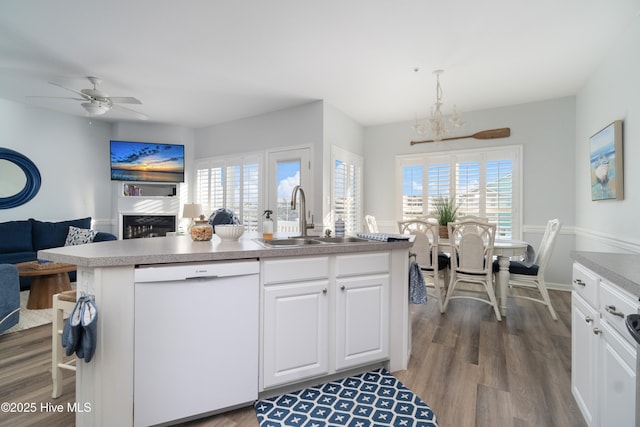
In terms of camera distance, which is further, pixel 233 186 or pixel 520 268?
pixel 233 186

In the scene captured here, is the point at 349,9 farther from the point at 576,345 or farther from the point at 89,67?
the point at 89,67

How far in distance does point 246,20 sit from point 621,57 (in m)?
3.37

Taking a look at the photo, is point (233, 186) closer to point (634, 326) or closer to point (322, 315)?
point (322, 315)

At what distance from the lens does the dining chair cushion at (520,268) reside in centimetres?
322

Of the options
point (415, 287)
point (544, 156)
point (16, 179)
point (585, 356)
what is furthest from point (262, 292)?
point (16, 179)

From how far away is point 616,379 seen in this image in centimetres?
114

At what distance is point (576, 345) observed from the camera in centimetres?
163

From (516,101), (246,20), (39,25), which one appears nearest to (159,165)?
(39,25)

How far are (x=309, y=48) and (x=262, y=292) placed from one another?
2458 mm

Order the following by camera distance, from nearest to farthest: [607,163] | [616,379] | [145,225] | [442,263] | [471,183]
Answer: [616,379] < [607,163] < [442,263] < [471,183] < [145,225]

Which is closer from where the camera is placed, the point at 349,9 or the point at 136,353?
the point at 136,353

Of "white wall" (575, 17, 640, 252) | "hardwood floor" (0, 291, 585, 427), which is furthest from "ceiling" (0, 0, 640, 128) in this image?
"hardwood floor" (0, 291, 585, 427)

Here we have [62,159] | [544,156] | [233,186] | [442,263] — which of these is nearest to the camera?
[442,263]

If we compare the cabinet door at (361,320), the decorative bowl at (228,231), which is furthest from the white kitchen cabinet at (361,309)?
the decorative bowl at (228,231)
